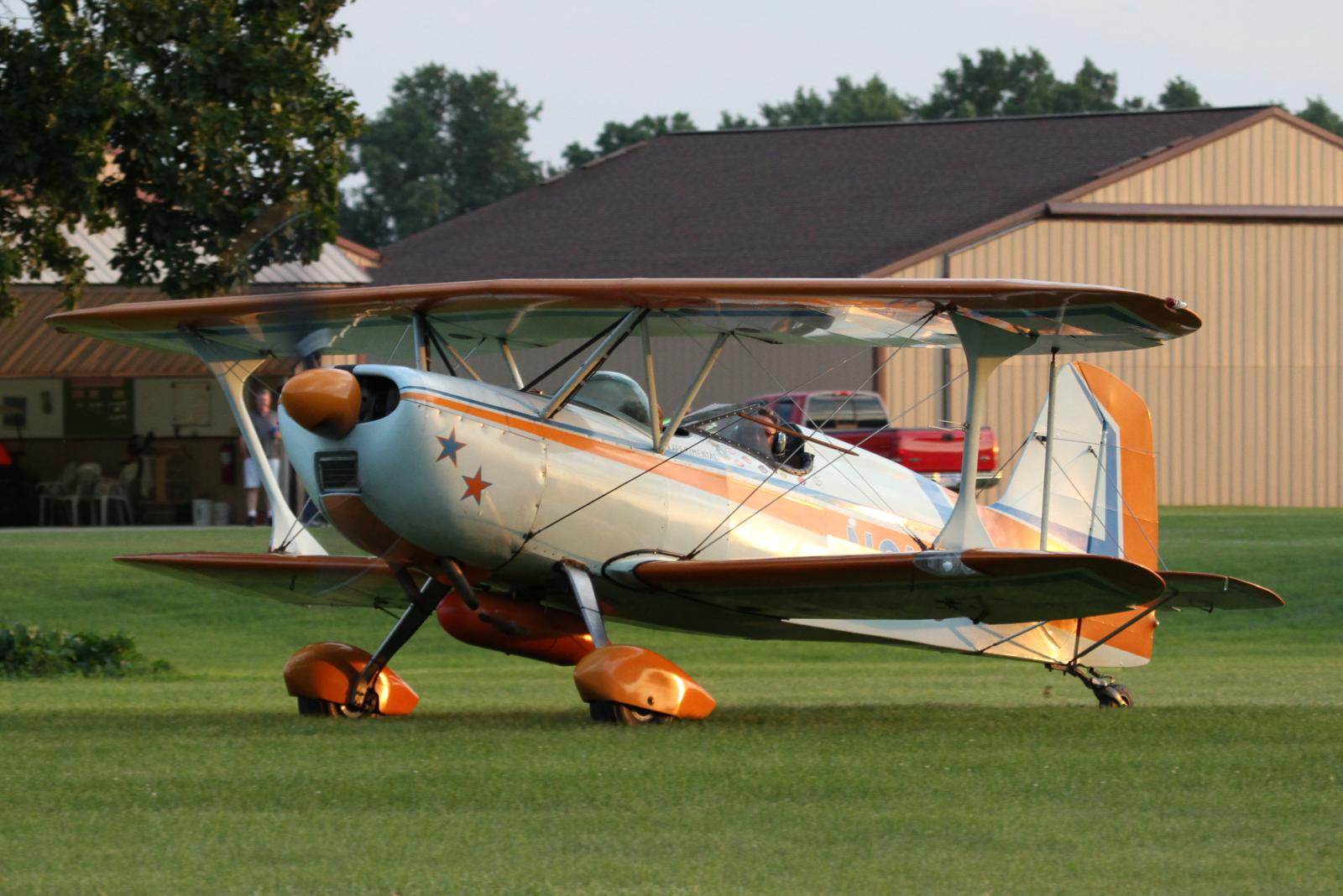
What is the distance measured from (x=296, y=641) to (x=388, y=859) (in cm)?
1541

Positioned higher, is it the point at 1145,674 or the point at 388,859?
the point at 388,859

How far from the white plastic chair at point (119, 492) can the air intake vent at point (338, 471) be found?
80.4 feet

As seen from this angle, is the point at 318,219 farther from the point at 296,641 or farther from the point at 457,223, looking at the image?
the point at 457,223

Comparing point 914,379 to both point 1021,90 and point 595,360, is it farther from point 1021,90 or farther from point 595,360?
point 1021,90

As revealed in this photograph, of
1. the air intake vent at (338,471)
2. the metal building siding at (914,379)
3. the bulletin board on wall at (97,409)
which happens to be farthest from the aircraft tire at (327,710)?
the metal building siding at (914,379)

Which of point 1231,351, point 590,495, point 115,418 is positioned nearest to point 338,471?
point 590,495

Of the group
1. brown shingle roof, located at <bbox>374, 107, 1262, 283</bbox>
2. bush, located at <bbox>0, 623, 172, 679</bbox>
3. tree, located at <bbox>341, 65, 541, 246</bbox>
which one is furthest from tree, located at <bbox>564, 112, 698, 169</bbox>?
bush, located at <bbox>0, 623, 172, 679</bbox>

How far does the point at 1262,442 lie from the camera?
4178cm

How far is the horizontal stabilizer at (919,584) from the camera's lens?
980 centimetres

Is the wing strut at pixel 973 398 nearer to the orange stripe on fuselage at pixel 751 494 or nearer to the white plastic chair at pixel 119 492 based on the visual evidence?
the orange stripe on fuselage at pixel 751 494

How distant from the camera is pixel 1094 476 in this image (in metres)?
13.7

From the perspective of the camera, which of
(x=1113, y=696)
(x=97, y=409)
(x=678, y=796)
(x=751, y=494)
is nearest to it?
(x=678, y=796)

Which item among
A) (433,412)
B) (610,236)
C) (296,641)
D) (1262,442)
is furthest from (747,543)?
(610,236)

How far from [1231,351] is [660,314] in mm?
33404
